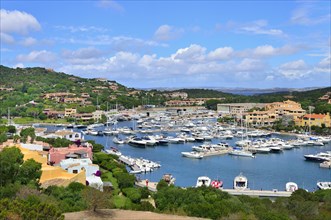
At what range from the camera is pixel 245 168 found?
85.4 feet

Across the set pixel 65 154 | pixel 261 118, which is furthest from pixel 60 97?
pixel 65 154

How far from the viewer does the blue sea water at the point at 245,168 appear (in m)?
22.6

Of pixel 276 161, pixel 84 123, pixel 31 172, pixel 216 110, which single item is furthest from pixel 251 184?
pixel 216 110

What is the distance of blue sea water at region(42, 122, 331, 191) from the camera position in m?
22.6

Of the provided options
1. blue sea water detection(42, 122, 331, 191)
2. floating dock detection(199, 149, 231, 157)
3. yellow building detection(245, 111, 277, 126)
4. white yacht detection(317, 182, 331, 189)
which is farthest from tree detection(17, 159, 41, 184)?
yellow building detection(245, 111, 277, 126)

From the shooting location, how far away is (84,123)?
51.0 metres

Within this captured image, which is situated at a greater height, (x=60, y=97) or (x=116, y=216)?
(x=60, y=97)

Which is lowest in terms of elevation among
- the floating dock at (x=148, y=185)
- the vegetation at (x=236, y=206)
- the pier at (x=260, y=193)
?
the pier at (x=260, y=193)

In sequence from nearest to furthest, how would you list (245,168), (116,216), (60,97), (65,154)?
(116,216) < (65,154) < (245,168) < (60,97)

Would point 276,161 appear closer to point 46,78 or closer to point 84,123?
point 84,123

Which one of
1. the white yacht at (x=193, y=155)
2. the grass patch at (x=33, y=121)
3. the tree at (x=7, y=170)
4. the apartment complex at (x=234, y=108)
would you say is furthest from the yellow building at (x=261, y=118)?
the tree at (x=7, y=170)

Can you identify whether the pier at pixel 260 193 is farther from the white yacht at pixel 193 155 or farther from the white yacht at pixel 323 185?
the white yacht at pixel 193 155

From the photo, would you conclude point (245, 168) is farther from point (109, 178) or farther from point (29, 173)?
point (29, 173)

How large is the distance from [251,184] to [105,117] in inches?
1345
